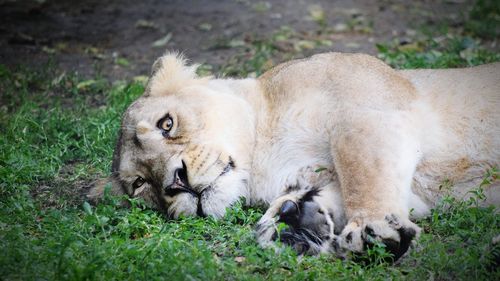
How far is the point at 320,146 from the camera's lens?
14.8ft

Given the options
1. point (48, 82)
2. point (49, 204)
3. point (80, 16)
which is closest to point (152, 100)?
point (49, 204)

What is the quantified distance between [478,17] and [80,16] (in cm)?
559

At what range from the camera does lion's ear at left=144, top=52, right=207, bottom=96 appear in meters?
5.14

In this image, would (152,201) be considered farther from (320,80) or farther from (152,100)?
(320,80)

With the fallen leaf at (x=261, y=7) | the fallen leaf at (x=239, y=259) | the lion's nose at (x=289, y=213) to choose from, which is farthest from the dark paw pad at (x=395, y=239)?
the fallen leaf at (x=261, y=7)

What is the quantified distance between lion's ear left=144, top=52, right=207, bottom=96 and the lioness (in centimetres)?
17

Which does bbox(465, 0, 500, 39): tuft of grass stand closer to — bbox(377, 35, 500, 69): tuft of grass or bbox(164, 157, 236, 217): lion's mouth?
bbox(377, 35, 500, 69): tuft of grass

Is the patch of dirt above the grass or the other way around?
above

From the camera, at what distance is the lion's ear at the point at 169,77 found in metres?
5.14

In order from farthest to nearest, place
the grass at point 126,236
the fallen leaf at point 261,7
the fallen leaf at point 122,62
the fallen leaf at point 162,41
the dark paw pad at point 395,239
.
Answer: the fallen leaf at point 261,7
the fallen leaf at point 162,41
the fallen leaf at point 122,62
the dark paw pad at point 395,239
the grass at point 126,236

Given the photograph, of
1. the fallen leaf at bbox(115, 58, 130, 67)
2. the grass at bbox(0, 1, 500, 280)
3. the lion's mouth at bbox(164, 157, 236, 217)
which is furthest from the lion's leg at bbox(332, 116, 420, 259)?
the fallen leaf at bbox(115, 58, 130, 67)

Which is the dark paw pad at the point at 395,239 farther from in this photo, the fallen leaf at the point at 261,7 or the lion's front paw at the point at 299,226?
the fallen leaf at the point at 261,7

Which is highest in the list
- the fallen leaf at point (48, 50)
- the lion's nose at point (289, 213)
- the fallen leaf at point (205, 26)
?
the fallen leaf at point (205, 26)

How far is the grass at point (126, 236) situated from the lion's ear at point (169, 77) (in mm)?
894
